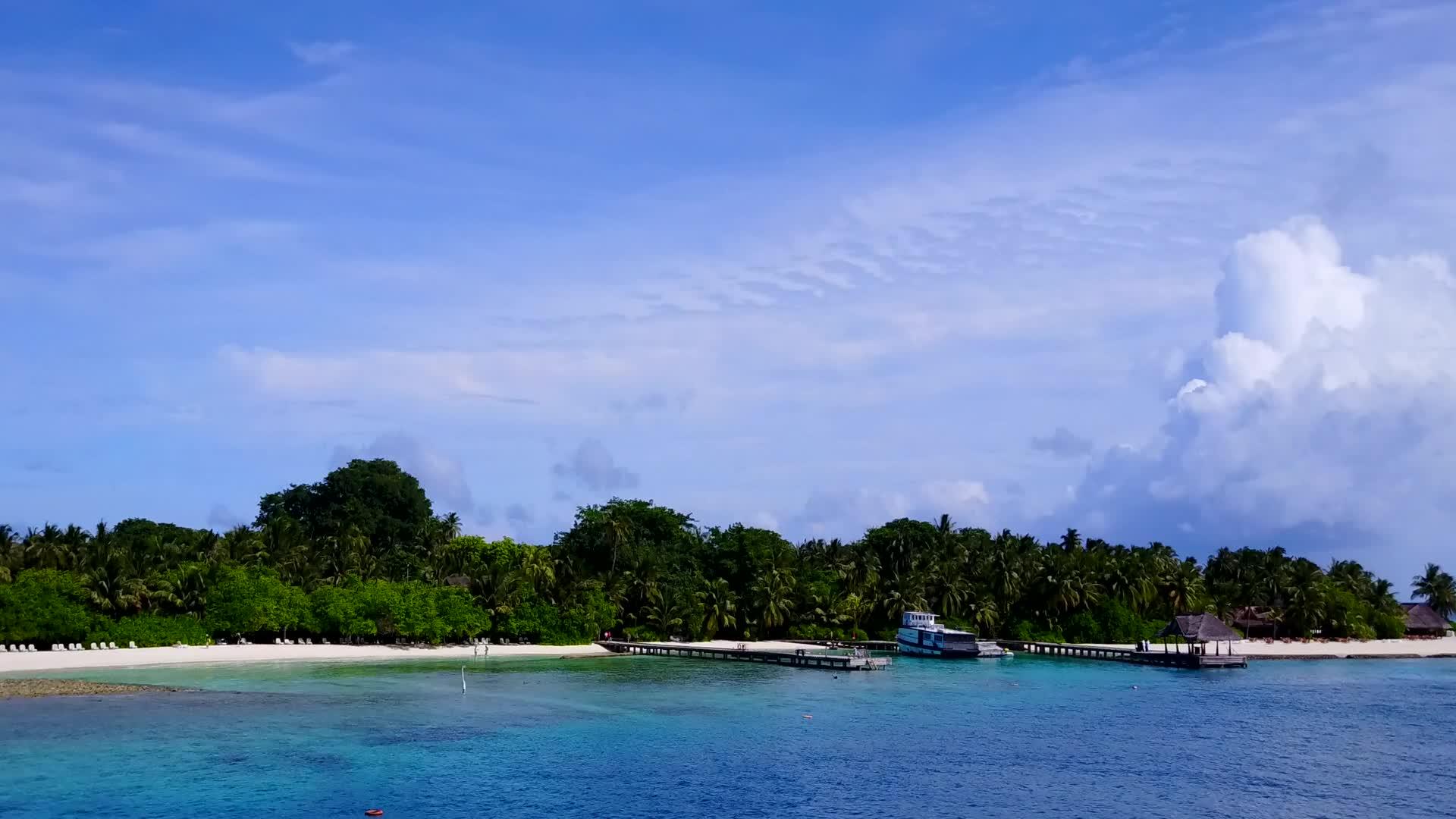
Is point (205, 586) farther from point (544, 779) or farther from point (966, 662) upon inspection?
point (966, 662)

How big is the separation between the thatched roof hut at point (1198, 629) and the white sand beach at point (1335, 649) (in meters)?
8.81

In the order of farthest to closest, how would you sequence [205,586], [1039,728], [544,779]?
[205,586]
[1039,728]
[544,779]

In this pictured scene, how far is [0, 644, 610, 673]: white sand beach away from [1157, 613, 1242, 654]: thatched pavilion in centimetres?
5017

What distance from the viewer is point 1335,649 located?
120 metres

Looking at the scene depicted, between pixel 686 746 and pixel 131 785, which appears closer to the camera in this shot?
pixel 131 785

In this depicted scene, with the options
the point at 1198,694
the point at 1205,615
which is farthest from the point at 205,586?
the point at 1205,615

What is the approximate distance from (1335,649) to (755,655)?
62.7m

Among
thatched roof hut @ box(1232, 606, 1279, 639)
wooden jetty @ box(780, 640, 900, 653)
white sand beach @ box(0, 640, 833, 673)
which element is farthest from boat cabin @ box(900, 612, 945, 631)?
thatched roof hut @ box(1232, 606, 1279, 639)

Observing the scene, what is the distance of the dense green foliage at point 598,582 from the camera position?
9081 cm

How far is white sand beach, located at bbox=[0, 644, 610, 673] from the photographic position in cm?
7975

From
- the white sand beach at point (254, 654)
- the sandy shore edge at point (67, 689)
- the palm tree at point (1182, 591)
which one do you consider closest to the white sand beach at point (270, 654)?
the white sand beach at point (254, 654)

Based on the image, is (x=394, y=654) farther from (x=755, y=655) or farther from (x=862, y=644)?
(x=862, y=644)

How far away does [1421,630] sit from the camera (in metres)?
141

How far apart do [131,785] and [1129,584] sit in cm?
9752
